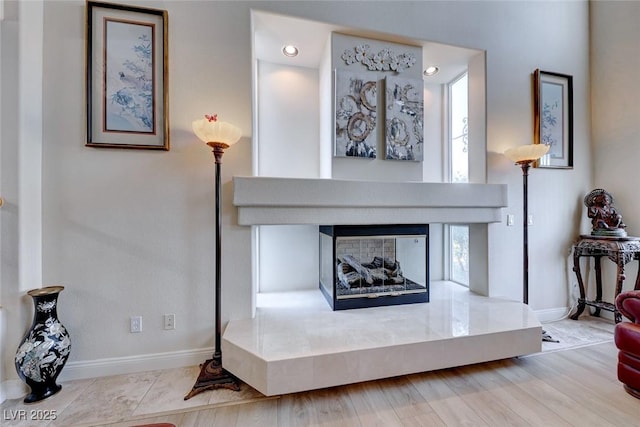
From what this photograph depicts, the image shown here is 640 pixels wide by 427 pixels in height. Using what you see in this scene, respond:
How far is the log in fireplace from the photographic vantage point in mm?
2504

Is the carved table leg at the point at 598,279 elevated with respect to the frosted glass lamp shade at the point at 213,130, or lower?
lower

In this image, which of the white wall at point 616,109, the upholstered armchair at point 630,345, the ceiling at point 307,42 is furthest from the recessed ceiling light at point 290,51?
the white wall at point 616,109

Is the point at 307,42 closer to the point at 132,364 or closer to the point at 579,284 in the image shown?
the point at 132,364

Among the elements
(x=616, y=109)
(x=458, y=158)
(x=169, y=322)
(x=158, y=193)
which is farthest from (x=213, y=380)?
(x=616, y=109)

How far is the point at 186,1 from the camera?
7.13 ft

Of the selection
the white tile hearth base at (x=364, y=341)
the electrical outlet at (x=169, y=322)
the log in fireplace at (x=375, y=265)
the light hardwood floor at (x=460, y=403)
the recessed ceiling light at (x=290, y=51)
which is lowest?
the light hardwood floor at (x=460, y=403)

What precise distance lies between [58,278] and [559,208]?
4.78m

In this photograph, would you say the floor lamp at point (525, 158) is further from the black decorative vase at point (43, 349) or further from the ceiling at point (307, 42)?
the black decorative vase at point (43, 349)

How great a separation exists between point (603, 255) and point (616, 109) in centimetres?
162

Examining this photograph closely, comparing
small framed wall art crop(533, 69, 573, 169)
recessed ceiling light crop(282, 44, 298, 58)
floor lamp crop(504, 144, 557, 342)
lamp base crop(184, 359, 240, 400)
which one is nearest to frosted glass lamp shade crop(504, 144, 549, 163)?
floor lamp crop(504, 144, 557, 342)

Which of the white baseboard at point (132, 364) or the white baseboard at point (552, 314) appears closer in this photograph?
the white baseboard at point (132, 364)

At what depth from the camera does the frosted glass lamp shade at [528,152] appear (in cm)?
244

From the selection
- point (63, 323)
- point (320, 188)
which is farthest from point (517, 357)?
point (63, 323)

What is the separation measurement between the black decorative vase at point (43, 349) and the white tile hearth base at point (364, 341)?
1.06m
